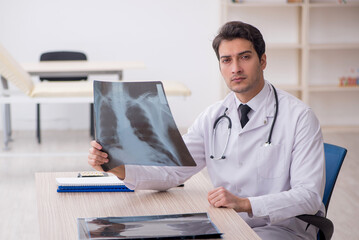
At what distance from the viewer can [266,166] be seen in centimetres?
188

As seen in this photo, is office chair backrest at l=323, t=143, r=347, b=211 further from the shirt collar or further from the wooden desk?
the wooden desk

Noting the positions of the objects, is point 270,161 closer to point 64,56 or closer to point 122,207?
point 122,207

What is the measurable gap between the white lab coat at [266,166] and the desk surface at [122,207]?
6 cm

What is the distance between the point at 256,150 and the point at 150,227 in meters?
0.57

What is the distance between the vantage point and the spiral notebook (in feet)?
6.06

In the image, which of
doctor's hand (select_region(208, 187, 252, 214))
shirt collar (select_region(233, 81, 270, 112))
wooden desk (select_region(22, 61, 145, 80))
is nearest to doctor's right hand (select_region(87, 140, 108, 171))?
doctor's hand (select_region(208, 187, 252, 214))

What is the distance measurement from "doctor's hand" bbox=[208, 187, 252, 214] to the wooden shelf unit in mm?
4515

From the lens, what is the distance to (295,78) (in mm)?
6281

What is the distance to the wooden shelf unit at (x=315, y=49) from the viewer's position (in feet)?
20.2

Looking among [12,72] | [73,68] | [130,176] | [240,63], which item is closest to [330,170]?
[240,63]

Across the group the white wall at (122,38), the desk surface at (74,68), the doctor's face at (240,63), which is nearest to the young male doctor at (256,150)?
the doctor's face at (240,63)

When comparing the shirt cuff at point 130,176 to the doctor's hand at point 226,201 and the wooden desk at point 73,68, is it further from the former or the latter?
the wooden desk at point 73,68

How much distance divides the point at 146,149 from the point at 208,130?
1.26 ft

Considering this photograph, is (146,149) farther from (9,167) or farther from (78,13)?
(78,13)
